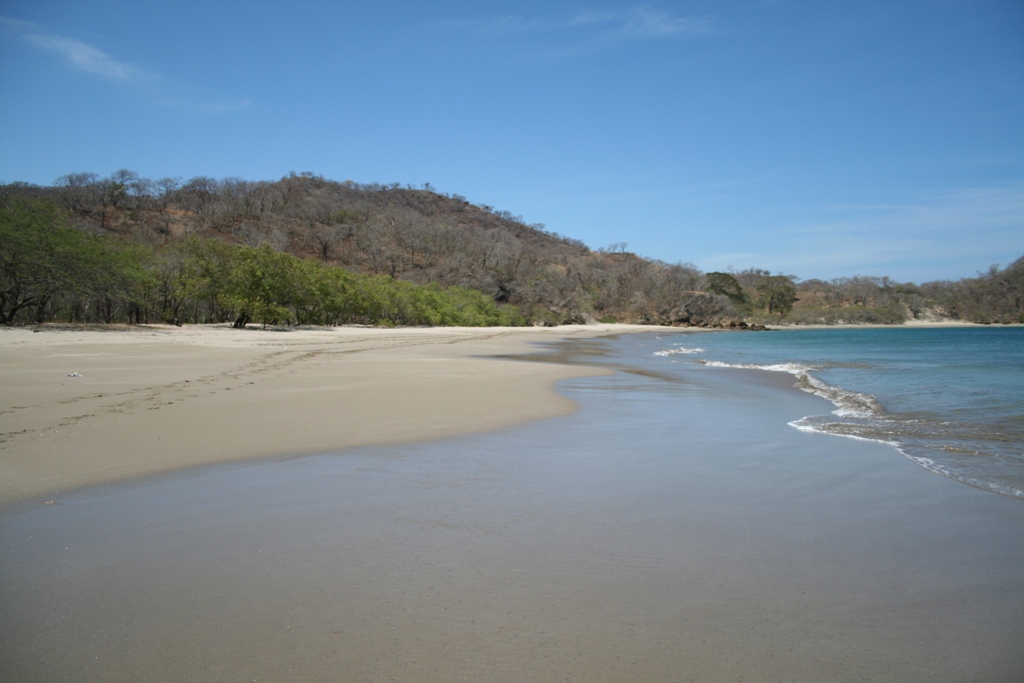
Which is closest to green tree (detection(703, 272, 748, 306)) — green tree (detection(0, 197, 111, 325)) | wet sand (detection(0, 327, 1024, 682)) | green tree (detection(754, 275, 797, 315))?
green tree (detection(754, 275, 797, 315))

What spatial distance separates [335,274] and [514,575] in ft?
137

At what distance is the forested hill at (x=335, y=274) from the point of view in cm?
2877

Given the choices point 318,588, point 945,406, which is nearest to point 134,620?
point 318,588

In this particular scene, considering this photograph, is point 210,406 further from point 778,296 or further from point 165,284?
point 778,296

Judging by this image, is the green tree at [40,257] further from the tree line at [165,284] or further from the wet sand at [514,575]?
the wet sand at [514,575]

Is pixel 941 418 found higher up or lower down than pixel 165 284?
lower down

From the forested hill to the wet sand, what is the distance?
2748 centimetres

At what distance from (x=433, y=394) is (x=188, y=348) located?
12192 millimetres

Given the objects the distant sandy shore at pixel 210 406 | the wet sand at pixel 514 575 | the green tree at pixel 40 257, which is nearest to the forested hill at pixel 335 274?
the green tree at pixel 40 257

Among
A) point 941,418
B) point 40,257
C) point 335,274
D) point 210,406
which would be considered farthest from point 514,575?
point 335,274

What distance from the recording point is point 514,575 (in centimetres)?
350

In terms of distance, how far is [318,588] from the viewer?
3.27 m

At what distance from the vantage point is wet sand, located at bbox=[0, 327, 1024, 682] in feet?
8.66

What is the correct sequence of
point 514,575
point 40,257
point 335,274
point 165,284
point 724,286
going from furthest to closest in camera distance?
point 724,286, point 335,274, point 165,284, point 40,257, point 514,575
